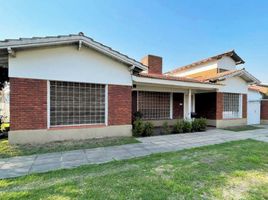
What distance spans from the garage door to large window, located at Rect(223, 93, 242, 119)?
316cm

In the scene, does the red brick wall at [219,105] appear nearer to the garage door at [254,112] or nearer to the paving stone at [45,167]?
the garage door at [254,112]

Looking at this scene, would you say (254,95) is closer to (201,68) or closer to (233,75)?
(201,68)

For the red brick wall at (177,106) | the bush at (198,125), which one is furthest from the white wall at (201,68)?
the bush at (198,125)

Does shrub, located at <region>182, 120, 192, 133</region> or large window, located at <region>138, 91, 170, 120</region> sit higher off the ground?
large window, located at <region>138, 91, 170, 120</region>

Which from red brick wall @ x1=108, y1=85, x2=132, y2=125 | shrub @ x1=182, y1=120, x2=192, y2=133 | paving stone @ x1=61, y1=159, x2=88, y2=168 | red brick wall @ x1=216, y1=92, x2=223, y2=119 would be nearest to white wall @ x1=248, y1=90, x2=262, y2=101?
red brick wall @ x1=216, y1=92, x2=223, y2=119

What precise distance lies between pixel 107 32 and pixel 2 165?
1150 cm

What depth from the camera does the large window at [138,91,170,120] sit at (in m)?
13.2

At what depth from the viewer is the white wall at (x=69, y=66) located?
730 centimetres

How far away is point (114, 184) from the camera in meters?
3.84

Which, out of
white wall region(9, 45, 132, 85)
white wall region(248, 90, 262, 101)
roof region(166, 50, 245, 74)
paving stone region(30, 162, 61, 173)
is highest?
roof region(166, 50, 245, 74)

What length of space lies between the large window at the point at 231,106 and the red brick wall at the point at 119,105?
9163 millimetres

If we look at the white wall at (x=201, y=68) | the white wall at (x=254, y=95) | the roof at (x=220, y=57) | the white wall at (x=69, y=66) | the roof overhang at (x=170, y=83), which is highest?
the roof at (x=220, y=57)

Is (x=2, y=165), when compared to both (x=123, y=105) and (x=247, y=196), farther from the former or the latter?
(x=247, y=196)

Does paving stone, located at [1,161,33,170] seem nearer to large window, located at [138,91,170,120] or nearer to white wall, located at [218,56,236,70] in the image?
large window, located at [138,91,170,120]
